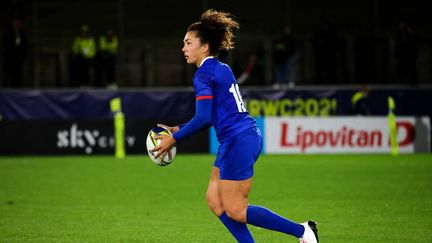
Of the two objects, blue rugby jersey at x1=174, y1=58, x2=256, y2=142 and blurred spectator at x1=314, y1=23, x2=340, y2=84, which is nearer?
blue rugby jersey at x1=174, y1=58, x2=256, y2=142

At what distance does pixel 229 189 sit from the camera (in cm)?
724

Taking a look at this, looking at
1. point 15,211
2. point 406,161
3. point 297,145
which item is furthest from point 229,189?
point 297,145

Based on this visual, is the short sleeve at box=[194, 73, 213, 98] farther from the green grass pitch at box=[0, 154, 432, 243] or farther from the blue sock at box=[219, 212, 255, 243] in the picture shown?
the green grass pitch at box=[0, 154, 432, 243]

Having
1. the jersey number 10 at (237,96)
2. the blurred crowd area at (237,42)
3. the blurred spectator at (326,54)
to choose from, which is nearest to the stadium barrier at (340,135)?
the blurred crowd area at (237,42)

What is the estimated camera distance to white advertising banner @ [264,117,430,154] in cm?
2441

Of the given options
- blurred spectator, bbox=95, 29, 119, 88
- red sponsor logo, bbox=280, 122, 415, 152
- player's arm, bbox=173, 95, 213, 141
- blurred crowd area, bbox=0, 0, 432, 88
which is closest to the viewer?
player's arm, bbox=173, 95, 213, 141

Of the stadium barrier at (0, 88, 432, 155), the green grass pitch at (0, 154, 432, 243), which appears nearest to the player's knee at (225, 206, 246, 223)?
the green grass pitch at (0, 154, 432, 243)

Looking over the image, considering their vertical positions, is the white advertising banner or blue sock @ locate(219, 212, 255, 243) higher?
blue sock @ locate(219, 212, 255, 243)

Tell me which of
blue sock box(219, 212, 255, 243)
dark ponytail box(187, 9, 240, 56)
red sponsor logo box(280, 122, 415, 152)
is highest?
dark ponytail box(187, 9, 240, 56)

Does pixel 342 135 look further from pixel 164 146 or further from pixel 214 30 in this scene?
pixel 164 146

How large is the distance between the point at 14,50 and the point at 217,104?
18855 mm

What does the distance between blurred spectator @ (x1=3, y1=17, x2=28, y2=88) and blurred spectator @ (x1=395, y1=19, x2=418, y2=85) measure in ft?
36.2

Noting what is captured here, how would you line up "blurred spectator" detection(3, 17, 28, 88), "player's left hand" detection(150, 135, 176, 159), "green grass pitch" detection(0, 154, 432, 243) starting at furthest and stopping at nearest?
"blurred spectator" detection(3, 17, 28, 88)
"green grass pitch" detection(0, 154, 432, 243)
"player's left hand" detection(150, 135, 176, 159)

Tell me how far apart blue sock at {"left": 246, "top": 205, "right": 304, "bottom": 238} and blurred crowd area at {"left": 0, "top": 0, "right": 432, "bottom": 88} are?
61.1 feet
